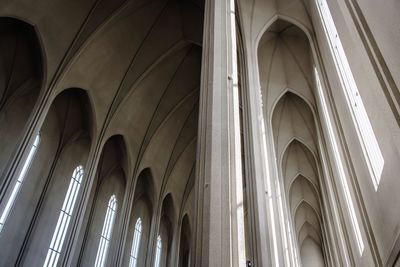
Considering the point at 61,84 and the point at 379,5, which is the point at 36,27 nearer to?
the point at 61,84

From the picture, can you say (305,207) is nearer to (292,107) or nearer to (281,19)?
(292,107)

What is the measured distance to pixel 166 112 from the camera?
690 inches

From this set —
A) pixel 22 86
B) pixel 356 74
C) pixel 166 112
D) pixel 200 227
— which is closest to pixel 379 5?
pixel 356 74

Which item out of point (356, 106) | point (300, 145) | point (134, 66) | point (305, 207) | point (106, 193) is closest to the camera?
point (356, 106)

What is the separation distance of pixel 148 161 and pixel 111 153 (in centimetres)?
195

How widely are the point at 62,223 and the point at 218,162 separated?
436 inches

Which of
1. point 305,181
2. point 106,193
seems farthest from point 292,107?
point 106,193

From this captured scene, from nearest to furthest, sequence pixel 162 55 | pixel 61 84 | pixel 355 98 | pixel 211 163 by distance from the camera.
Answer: pixel 211 163 → pixel 355 98 → pixel 61 84 → pixel 162 55

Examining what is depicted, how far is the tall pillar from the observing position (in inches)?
132

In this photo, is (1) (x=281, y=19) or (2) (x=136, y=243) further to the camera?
(2) (x=136, y=243)

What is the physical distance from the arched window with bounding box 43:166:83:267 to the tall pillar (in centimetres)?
1018

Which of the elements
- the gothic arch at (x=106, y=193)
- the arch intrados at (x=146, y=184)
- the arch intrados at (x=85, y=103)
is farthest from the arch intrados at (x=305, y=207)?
the arch intrados at (x=85, y=103)

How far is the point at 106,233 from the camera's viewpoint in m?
15.3

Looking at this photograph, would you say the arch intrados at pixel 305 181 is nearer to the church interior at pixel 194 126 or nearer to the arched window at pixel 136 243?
the church interior at pixel 194 126
